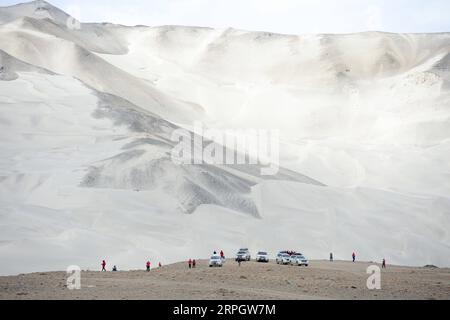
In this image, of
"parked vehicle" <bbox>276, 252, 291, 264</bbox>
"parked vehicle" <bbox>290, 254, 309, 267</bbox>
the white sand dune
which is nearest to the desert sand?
"parked vehicle" <bbox>290, 254, 309, 267</bbox>

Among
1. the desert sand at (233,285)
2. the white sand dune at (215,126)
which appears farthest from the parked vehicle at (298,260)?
the white sand dune at (215,126)

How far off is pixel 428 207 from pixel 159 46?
105 m

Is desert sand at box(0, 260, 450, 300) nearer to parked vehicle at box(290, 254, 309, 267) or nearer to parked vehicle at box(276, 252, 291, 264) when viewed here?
parked vehicle at box(290, 254, 309, 267)

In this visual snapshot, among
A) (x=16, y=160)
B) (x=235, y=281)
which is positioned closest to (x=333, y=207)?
(x=16, y=160)

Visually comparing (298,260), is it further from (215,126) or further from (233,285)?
(215,126)

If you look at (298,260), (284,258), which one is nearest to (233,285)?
(298,260)

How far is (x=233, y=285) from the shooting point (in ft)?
118

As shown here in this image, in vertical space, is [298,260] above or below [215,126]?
below

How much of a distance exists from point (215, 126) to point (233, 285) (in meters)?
99.1

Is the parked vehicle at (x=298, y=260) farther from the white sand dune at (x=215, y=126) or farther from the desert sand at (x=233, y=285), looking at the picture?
the white sand dune at (x=215, y=126)

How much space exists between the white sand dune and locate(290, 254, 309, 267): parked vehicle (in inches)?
506

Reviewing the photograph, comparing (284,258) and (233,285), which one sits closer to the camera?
(233,285)

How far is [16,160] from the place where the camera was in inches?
3268
